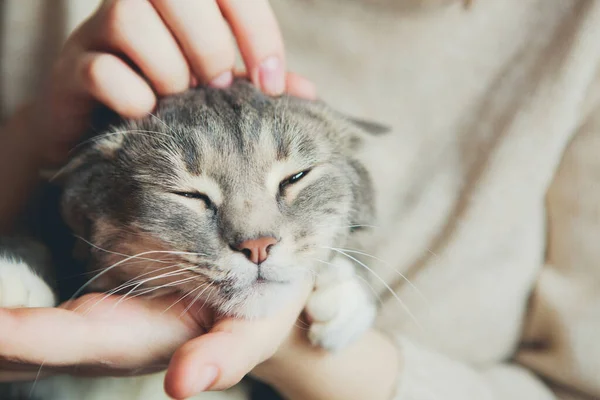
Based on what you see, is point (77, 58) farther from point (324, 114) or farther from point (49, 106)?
point (324, 114)

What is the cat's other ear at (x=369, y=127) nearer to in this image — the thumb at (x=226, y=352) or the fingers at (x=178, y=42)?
the fingers at (x=178, y=42)

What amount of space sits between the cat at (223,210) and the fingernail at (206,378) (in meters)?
0.11

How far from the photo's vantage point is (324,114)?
745 mm

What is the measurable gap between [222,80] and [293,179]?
185mm

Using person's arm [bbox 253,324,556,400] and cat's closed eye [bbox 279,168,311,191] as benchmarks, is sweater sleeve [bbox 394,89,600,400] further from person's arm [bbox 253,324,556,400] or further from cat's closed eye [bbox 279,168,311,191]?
cat's closed eye [bbox 279,168,311,191]

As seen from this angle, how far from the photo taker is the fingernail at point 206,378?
419 millimetres

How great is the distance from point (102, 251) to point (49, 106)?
28 cm

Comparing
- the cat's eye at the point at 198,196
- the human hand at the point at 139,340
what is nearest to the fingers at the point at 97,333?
the human hand at the point at 139,340

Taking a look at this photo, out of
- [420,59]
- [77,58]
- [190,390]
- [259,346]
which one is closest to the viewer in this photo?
[190,390]

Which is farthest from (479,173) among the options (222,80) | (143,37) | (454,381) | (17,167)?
(17,167)

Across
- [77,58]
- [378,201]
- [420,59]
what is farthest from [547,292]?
[77,58]

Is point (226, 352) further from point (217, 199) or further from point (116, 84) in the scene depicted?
point (116, 84)

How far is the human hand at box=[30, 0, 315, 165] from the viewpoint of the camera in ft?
1.98

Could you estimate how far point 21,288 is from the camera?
60cm
